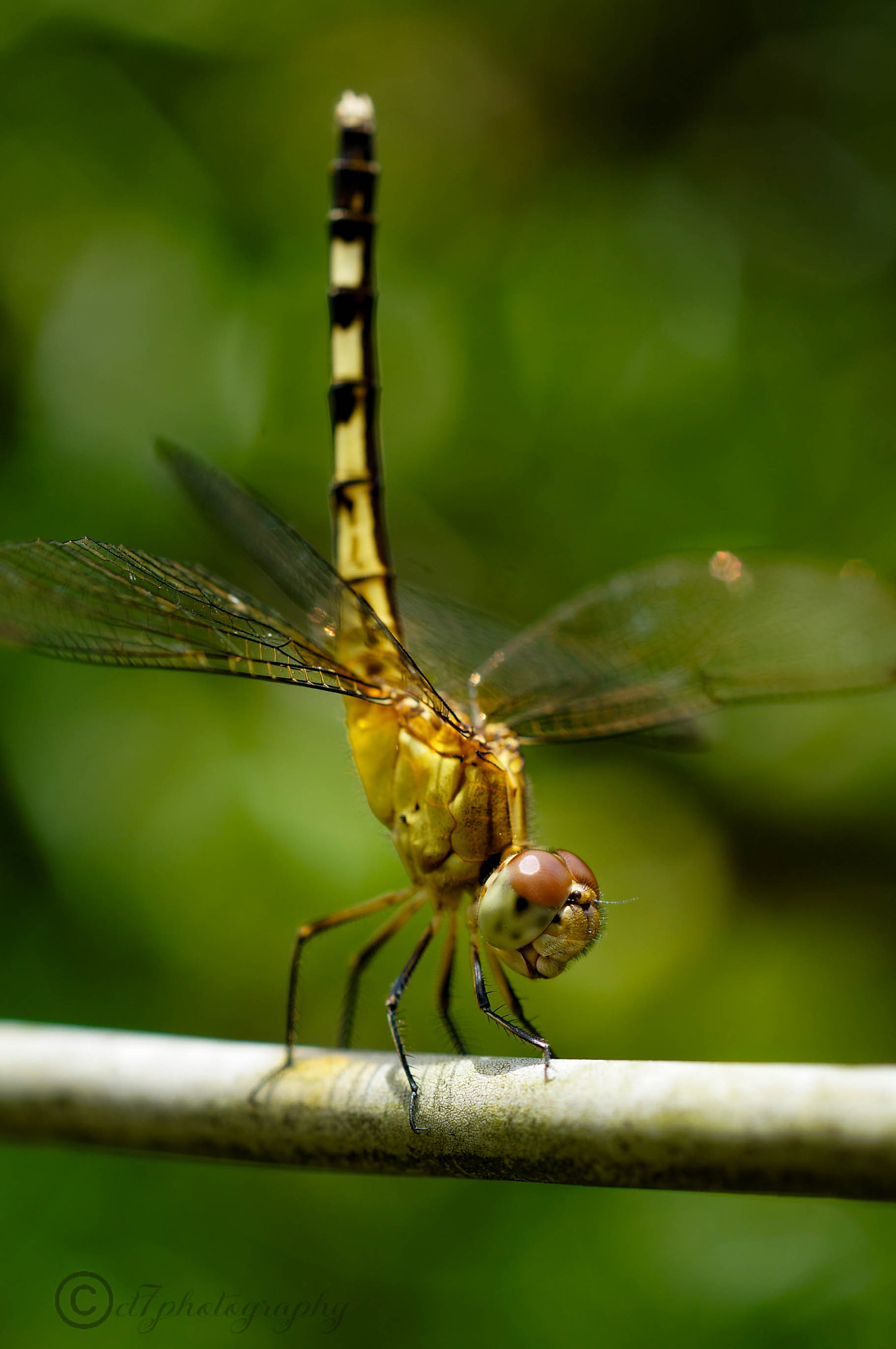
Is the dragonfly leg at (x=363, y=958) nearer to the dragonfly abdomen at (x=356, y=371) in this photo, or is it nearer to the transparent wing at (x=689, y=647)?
the transparent wing at (x=689, y=647)

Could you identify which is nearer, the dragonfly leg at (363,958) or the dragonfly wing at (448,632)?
the dragonfly leg at (363,958)

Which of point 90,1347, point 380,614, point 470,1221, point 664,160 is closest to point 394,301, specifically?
point 664,160

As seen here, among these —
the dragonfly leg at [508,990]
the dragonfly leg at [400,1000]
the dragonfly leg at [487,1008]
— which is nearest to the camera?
the dragonfly leg at [400,1000]

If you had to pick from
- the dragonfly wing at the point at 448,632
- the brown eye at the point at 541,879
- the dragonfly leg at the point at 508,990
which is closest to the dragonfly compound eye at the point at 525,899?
the brown eye at the point at 541,879

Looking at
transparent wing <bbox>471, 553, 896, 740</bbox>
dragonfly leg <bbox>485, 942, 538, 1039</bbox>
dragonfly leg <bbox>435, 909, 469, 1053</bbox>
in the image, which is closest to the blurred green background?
dragonfly leg <bbox>435, 909, 469, 1053</bbox>

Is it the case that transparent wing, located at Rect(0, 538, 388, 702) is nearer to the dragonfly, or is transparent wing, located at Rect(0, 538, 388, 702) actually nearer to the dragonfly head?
the dragonfly

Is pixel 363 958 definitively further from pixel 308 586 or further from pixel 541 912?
pixel 308 586
